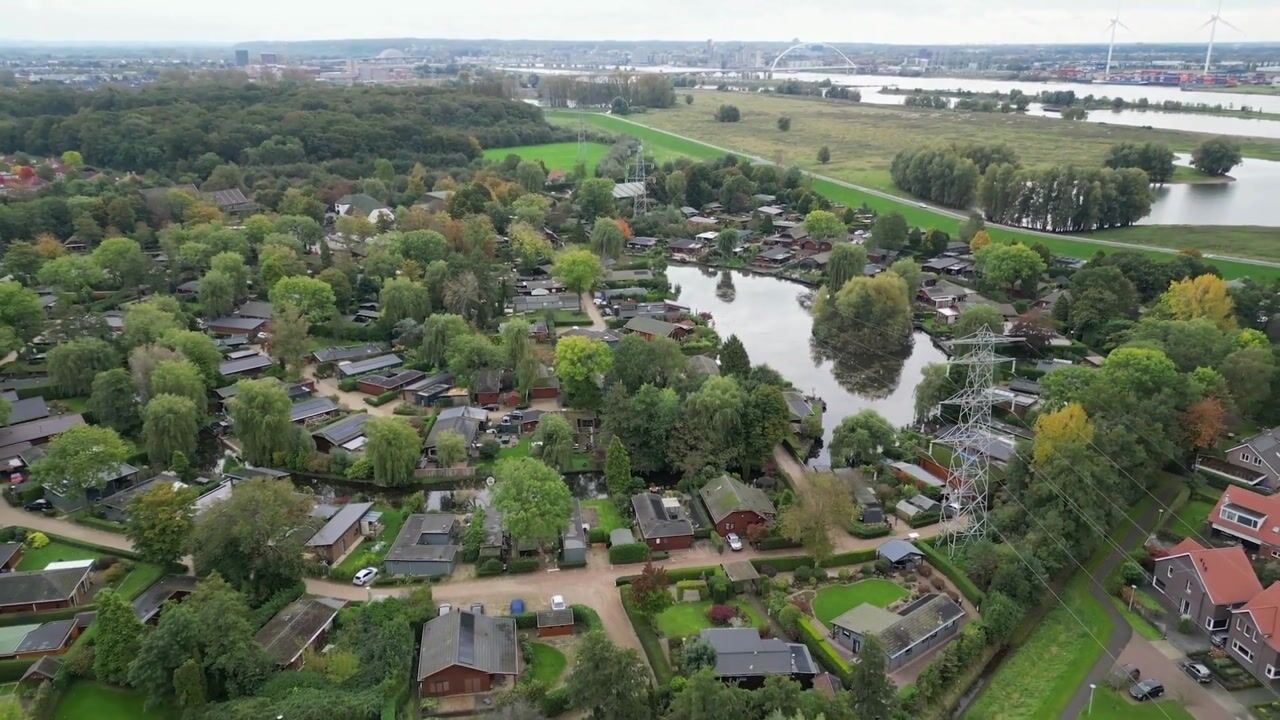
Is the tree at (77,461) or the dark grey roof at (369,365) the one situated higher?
the tree at (77,461)

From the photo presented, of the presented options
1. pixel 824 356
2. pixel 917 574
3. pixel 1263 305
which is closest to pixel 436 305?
pixel 824 356

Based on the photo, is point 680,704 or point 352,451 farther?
point 352,451

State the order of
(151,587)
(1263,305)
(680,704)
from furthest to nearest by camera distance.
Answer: (1263,305) < (151,587) < (680,704)

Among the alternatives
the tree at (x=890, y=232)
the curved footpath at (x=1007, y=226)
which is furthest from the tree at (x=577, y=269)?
the curved footpath at (x=1007, y=226)

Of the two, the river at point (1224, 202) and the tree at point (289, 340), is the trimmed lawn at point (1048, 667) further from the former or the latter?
the river at point (1224, 202)

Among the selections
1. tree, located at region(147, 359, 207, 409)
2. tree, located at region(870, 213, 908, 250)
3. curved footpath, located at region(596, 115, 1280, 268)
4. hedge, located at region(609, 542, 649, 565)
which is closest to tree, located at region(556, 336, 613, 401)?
hedge, located at region(609, 542, 649, 565)

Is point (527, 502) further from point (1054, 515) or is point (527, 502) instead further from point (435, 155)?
point (435, 155)
